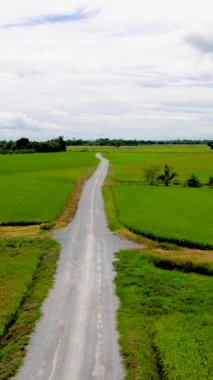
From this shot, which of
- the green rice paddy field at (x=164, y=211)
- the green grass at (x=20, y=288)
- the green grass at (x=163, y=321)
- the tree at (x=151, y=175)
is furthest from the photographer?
the tree at (x=151, y=175)

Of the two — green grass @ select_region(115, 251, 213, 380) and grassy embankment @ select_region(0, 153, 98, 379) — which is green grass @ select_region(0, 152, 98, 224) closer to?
grassy embankment @ select_region(0, 153, 98, 379)

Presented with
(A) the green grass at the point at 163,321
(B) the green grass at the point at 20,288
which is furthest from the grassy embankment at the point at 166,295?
(B) the green grass at the point at 20,288

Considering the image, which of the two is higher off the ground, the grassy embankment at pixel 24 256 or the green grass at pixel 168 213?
the green grass at pixel 168 213

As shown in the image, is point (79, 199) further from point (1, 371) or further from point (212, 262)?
point (1, 371)

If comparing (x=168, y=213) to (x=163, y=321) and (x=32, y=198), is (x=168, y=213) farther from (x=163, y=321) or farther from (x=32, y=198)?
(x=163, y=321)

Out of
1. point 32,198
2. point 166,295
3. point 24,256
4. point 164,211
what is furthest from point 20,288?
point 32,198

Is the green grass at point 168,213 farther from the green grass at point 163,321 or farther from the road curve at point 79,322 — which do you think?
the green grass at point 163,321

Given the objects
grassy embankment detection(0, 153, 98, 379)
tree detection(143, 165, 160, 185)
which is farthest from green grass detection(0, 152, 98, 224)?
tree detection(143, 165, 160, 185)

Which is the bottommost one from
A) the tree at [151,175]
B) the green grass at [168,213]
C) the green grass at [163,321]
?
the green grass at [163,321]
